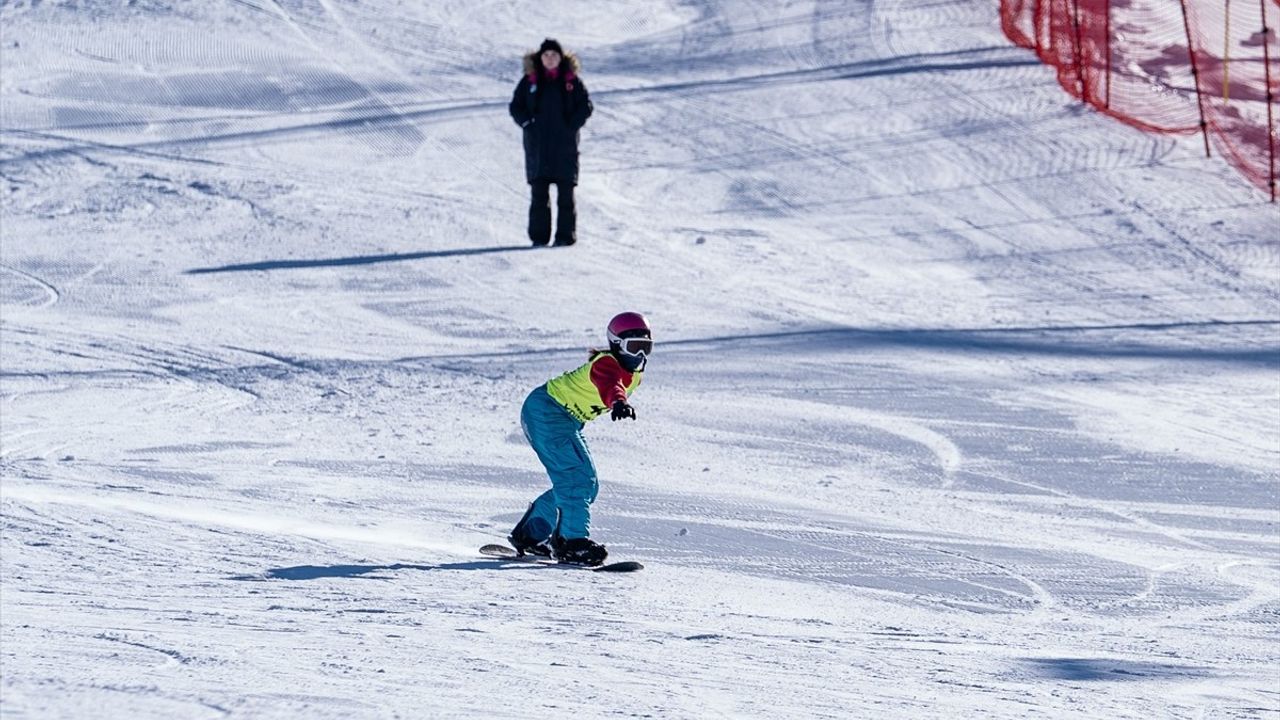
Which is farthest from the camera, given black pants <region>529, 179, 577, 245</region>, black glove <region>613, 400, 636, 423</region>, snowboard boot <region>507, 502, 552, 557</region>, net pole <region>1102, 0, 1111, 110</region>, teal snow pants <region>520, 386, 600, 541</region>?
net pole <region>1102, 0, 1111, 110</region>

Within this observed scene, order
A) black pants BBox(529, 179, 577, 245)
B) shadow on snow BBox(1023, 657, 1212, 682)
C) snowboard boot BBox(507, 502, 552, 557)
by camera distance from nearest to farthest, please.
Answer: shadow on snow BBox(1023, 657, 1212, 682), snowboard boot BBox(507, 502, 552, 557), black pants BBox(529, 179, 577, 245)

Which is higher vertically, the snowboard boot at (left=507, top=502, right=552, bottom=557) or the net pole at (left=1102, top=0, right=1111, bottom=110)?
the net pole at (left=1102, top=0, right=1111, bottom=110)

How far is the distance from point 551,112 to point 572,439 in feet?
19.3

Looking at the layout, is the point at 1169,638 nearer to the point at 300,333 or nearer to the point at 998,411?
the point at 998,411

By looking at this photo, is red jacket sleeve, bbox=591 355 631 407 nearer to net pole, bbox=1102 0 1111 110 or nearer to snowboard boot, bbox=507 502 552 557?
snowboard boot, bbox=507 502 552 557

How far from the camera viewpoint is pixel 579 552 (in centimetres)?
695

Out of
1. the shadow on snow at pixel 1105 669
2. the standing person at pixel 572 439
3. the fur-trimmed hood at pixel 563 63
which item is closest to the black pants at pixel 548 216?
the fur-trimmed hood at pixel 563 63

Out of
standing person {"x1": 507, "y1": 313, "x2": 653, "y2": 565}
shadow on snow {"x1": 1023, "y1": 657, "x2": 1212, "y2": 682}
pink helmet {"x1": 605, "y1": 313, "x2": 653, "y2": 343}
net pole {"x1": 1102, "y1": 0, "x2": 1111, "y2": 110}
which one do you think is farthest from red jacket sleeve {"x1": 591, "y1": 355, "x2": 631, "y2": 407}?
net pole {"x1": 1102, "y1": 0, "x2": 1111, "y2": 110}

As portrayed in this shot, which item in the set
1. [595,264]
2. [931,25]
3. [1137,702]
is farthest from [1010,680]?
[931,25]

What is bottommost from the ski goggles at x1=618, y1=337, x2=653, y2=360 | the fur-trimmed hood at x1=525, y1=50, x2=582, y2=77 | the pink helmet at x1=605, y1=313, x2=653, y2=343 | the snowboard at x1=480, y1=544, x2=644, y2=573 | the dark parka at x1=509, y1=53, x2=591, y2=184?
the snowboard at x1=480, y1=544, x2=644, y2=573

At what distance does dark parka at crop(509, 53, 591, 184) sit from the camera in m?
12.3

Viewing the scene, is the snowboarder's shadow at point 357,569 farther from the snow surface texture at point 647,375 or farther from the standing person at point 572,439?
the standing person at point 572,439

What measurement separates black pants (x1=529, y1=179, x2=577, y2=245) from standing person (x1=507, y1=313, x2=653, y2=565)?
5.87 meters

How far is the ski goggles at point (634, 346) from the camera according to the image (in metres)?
6.50
